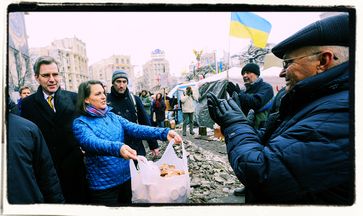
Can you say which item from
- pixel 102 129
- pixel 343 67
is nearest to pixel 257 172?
pixel 343 67

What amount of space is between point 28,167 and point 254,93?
1.79 meters

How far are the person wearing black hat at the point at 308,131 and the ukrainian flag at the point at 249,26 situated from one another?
189mm

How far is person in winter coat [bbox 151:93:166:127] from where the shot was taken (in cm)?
216

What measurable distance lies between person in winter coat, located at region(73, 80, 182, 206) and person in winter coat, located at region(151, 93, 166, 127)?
86 millimetres

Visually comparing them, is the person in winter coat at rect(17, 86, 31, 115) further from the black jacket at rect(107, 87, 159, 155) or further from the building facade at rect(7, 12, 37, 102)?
the black jacket at rect(107, 87, 159, 155)

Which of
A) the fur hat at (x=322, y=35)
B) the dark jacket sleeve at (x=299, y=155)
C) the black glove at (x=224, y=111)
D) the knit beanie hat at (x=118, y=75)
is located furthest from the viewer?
the knit beanie hat at (x=118, y=75)

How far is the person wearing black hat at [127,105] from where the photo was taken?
6.87 feet

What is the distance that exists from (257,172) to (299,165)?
26 cm

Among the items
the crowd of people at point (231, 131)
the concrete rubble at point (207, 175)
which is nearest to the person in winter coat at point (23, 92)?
the crowd of people at point (231, 131)

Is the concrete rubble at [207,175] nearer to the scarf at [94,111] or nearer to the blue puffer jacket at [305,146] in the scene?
the blue puffer jacket at [305,146]

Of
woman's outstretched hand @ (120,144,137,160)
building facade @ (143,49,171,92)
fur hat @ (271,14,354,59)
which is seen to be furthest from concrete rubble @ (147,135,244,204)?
fur hat @ (271,14,354,59)

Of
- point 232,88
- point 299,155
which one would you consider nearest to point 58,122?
point 232,88

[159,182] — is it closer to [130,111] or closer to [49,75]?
[130,111]

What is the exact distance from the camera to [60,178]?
214 centimetres
